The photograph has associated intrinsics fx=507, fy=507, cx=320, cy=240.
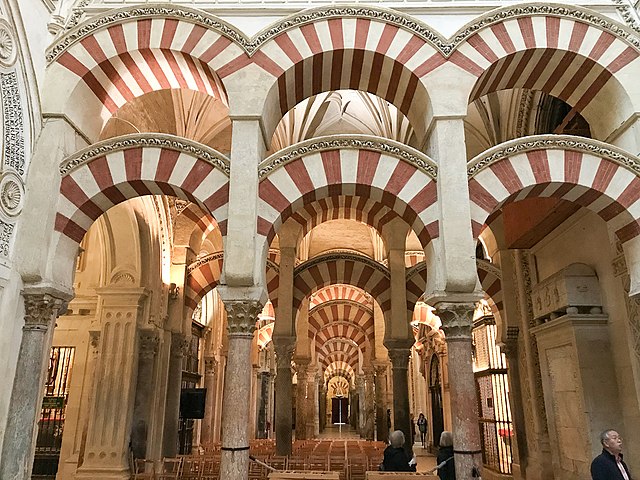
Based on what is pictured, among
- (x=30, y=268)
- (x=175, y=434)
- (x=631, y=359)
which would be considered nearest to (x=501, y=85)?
(x=631, y=359)

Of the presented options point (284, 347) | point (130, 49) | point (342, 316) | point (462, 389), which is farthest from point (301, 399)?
point (130, 49)

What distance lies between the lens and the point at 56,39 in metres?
5.45

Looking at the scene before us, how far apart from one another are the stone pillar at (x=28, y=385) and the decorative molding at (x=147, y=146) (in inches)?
52.3

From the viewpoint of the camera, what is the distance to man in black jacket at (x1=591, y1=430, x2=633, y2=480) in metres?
3.28

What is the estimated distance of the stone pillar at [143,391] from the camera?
7.43 meters

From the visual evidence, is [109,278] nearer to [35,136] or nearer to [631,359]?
[35,136]

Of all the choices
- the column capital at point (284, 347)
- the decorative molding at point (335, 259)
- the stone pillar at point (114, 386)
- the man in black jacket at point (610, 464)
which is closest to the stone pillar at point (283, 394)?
the column capital at point (284, 347)

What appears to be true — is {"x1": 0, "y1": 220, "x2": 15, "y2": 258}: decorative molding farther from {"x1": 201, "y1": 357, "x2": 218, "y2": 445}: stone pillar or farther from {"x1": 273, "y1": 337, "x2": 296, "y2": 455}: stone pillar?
{"x1": 201, "y1": 357, "x2": 218, "y2": 445}: stone pillar

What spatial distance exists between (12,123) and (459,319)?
4.55 m

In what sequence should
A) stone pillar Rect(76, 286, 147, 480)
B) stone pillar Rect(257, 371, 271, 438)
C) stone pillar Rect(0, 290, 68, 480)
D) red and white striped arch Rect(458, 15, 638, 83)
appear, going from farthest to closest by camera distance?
1. stone pillar Rect(257, 371, 271, 438)
2. stone pillar Rect(76, 286, 147, 480)
3. red and white striped arch Rect(458, 15, 638, 83)
4. stone pillar Rect(0, 290, 68, 480)

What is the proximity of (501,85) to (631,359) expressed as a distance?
3.24m

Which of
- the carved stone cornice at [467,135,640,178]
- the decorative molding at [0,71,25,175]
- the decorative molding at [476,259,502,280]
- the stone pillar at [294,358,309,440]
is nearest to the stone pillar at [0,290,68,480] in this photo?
the decorative molding at [0,71,25,175]

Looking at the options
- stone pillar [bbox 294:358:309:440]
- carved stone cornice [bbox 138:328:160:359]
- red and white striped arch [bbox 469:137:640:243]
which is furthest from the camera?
stone pillar [bbox 294:358:309:440]

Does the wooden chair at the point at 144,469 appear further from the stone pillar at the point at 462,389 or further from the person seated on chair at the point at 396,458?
the stone pillar at the point at 462,389
